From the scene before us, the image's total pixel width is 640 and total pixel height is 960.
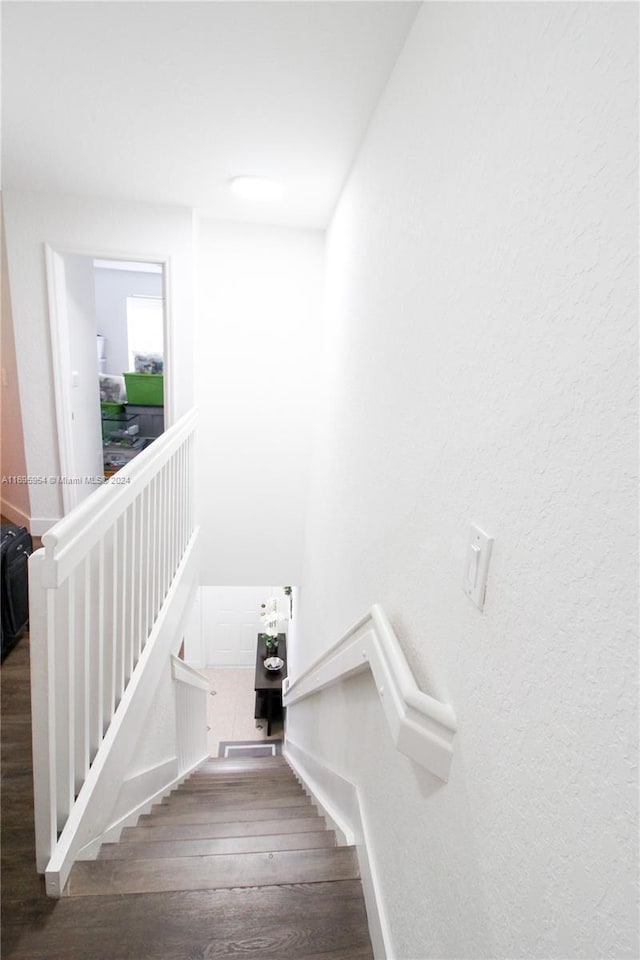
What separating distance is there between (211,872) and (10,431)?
305cm

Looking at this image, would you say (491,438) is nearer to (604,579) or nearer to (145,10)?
(604,579)

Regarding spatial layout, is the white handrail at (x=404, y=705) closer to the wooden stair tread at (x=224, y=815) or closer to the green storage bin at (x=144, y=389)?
the wooden stair tread at (x=224, y=815)

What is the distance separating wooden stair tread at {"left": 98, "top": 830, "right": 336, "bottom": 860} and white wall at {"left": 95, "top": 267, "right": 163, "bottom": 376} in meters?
6.43

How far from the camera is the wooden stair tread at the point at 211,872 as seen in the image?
1.25m

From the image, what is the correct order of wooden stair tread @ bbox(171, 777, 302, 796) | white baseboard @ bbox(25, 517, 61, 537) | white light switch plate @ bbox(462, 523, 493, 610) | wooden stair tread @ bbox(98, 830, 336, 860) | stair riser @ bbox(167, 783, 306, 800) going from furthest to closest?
white baseboard @ bbox(25, 517, 61, 537)
wooden stair tread @ bbox(171, 777, 302, 796)
stair riser @ bbox(167, 783, 306, 800)
wooden stair tread @ bbox(98, 830, 336, 860)
white light switch plate @ bbox(462, 523, 493, 610)

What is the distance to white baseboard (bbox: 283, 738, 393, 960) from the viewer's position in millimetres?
1125

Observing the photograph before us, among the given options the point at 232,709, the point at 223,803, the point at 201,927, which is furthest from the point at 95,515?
the point at 232,709

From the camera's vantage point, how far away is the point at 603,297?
1.68ft

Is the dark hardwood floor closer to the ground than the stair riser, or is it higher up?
higher up

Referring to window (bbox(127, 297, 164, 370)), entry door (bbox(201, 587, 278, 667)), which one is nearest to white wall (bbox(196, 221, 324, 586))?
entry door (bbox(201, 587, 278, 667))

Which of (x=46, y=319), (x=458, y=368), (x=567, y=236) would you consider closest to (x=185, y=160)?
(x=46, y=319)

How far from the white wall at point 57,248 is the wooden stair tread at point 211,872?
272 cm

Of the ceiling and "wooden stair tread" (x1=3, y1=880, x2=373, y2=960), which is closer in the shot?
"wooden stair tread" (x1=3, y1=880, x2=373, y2=960)

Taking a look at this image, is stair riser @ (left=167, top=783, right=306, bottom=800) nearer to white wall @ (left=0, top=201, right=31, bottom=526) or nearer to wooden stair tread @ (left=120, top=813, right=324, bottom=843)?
wooden stair tread @ (left=120, top=813, right=324, bottom=843)
